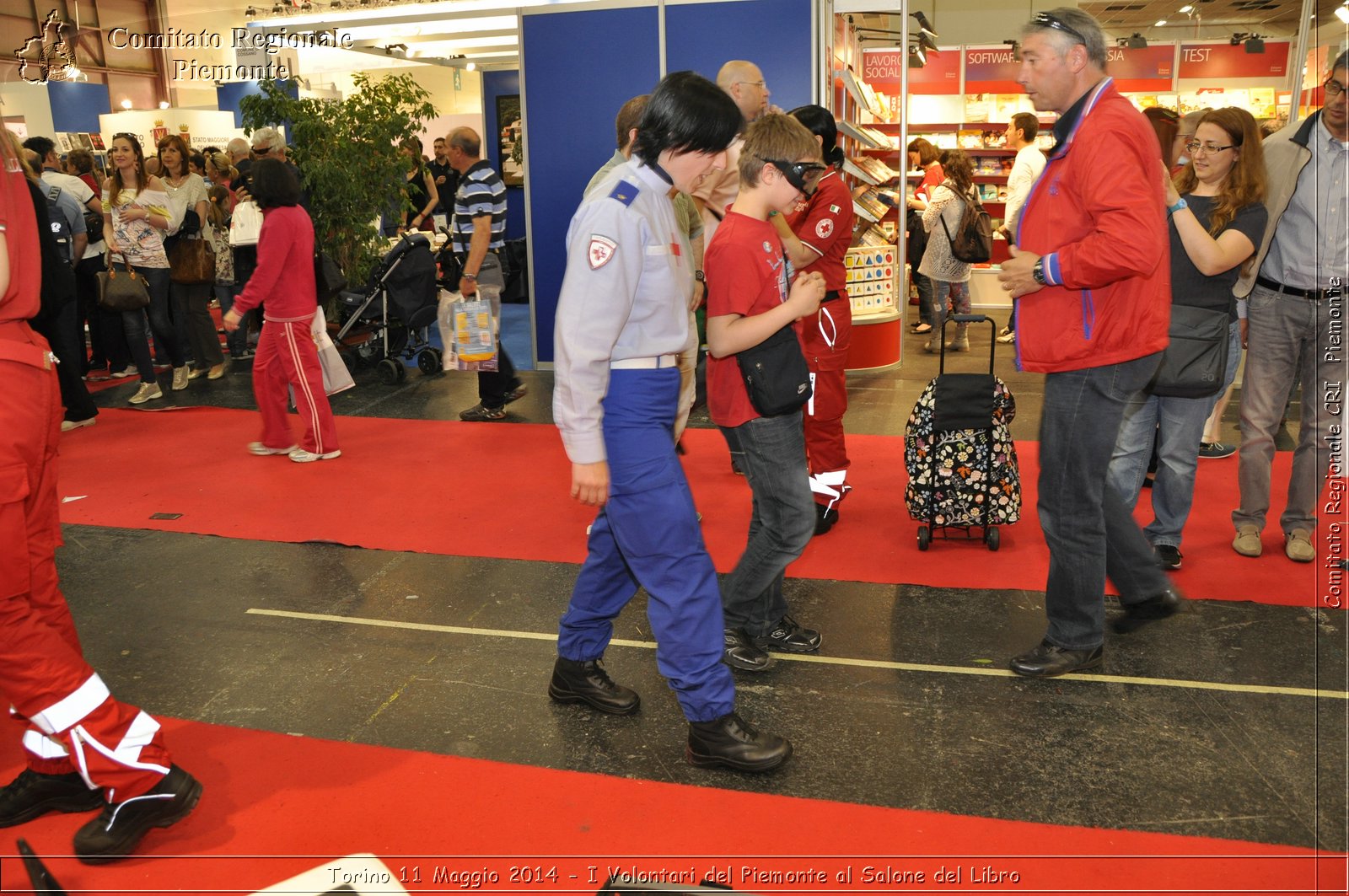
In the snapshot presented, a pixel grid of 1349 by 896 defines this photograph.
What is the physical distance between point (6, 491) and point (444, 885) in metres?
1.21

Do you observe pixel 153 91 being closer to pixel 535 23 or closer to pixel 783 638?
pixel 535 23

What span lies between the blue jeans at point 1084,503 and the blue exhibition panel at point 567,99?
5.20m

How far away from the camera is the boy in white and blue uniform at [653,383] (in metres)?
2.36

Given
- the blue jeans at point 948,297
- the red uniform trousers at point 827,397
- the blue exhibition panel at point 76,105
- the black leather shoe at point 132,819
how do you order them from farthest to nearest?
the blue exhibition panel at point 76,105, the blue jeans at point 948,297, the red uniform trousers at point 827,397, the black leather shoe at point 132,819

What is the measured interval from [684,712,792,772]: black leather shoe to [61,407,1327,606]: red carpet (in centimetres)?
135

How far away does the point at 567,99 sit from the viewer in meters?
7.60

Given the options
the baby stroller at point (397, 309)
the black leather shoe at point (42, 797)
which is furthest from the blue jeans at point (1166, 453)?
the baby stroller at point (397, 309)

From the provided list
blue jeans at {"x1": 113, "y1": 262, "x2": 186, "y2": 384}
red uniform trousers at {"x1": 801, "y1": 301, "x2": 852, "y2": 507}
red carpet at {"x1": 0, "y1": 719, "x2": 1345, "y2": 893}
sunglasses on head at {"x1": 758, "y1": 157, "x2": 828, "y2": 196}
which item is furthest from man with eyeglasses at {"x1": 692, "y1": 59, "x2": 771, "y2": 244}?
blue jeans at {"x1": 113, "y1": 262, "x2": 186, "y2": 384}

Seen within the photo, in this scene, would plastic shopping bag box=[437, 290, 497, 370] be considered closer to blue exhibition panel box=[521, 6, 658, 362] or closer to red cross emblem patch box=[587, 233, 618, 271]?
blue exhibition panel box=[521, 6, 658, 362]

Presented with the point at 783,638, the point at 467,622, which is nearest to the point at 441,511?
the point at 467,622

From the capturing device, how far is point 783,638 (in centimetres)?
331

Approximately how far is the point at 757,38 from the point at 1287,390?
4.46 meters

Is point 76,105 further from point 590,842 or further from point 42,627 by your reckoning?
point 590,842

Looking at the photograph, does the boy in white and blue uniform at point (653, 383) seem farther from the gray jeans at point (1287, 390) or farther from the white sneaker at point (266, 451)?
the white sneaker at point (266, 451)
